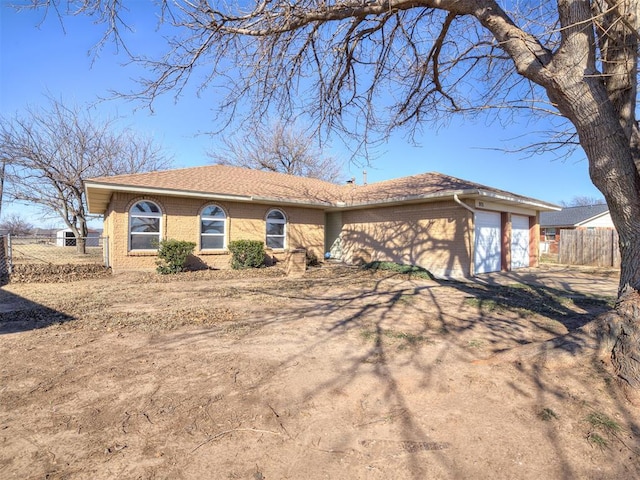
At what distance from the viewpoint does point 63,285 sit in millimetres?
9516

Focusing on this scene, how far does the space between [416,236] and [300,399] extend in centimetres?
1140

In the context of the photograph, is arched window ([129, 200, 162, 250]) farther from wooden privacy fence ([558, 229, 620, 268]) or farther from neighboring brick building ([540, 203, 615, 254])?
neighboring brick building ([540, 203, 615, 254])

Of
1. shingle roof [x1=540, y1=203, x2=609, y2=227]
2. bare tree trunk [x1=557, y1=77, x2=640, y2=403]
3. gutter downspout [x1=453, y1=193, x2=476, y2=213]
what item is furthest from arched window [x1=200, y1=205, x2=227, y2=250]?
shingle roof [x1=540, y1=203, x2=609, y2=227]

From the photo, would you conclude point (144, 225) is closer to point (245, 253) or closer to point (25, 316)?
point (245, 253)

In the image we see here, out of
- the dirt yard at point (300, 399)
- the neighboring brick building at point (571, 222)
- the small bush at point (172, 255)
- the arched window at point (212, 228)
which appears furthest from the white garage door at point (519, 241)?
the neighboring brick building at point (571, 222)

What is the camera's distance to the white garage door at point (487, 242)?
12.2 m

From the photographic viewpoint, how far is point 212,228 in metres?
13.2

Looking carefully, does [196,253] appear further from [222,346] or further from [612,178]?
[612,178]

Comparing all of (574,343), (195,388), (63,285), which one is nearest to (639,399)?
(574,343)

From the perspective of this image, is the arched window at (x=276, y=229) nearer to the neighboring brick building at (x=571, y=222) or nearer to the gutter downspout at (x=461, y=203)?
the gutter downspout at (x=461, y=203)

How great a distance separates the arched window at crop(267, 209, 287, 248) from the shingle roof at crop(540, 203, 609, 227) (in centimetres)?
2358

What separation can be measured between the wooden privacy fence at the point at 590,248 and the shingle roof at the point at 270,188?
203 inches

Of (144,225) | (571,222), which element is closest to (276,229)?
(144,225)

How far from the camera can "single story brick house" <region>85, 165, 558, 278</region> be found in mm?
11688
